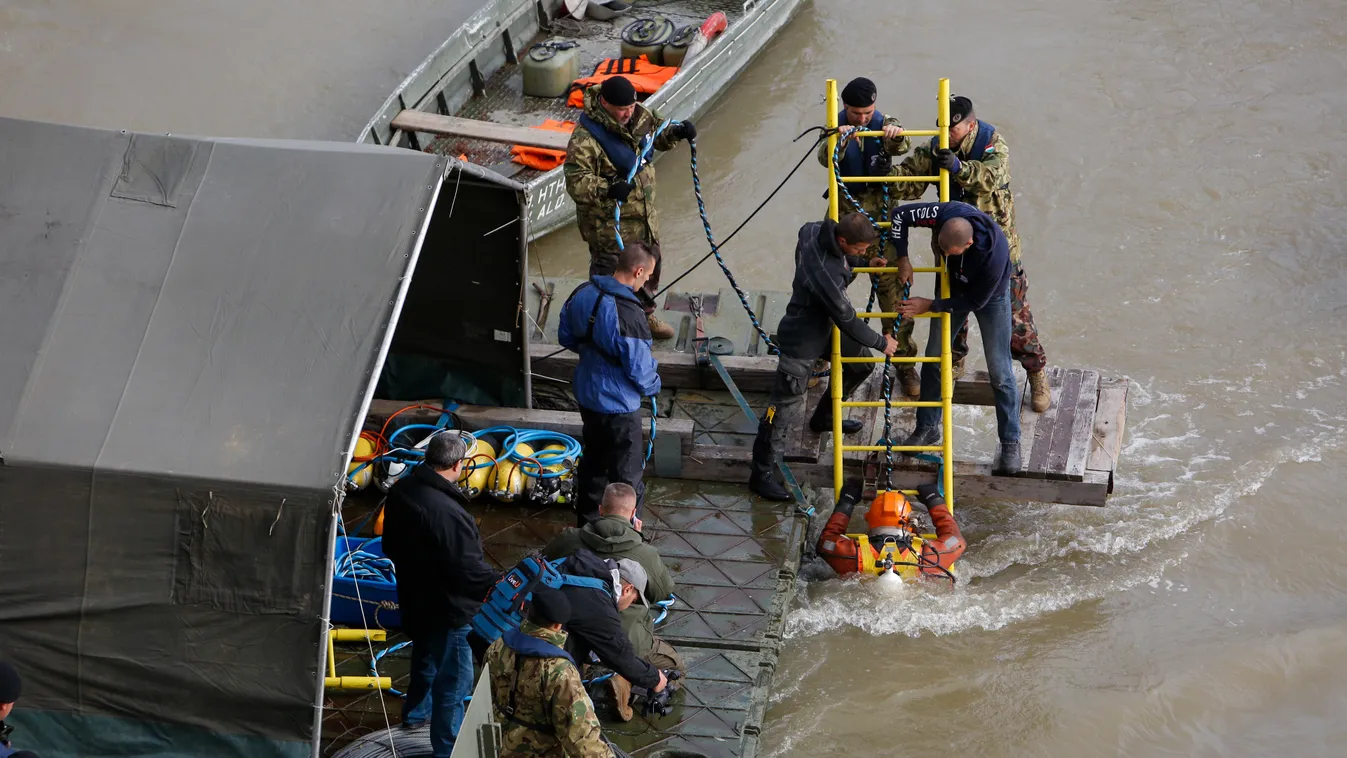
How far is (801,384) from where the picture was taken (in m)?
9.12

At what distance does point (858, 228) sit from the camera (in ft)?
27.2

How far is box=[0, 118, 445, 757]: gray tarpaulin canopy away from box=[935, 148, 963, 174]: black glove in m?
3.31

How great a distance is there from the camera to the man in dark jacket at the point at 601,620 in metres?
6.56

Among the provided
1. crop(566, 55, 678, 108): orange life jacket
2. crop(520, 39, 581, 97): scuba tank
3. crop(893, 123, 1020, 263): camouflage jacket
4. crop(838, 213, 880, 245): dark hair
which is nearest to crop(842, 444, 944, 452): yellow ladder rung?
crop(893, 123, 1020, 263): camouflage jacket

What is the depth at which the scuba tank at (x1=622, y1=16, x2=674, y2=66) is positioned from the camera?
1572cm

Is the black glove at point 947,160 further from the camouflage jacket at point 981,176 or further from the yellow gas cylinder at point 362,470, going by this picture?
the yellow gas cylinder at point 362,470

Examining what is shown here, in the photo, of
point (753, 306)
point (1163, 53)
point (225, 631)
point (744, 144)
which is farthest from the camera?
point (1163, 53)

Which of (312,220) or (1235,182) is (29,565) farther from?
(1235,182)

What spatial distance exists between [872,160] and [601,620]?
4.07 m

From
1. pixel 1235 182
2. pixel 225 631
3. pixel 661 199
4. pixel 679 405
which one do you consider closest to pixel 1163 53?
pixel 1235 182

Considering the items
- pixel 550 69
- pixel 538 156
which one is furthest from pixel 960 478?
pixel 550 69

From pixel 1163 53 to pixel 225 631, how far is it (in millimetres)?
14623

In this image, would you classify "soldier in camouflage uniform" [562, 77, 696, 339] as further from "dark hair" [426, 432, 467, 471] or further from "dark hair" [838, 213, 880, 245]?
"dark hair" [426, 432, 467, 471]

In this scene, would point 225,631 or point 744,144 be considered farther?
point 744,144
